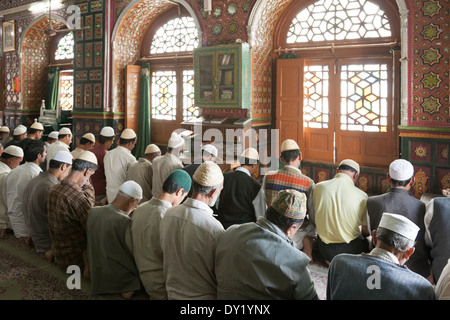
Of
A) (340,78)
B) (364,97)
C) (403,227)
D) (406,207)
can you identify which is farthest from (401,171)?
(340,78)

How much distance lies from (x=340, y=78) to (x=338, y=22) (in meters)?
0.88

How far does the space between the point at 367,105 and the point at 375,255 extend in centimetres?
503

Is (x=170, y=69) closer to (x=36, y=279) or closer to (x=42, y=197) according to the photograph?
(x=42, y=197)

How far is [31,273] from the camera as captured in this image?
3.54 meters

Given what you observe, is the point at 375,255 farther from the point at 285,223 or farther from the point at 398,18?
the point at 398,18

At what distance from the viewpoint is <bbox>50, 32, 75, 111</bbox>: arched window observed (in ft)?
35.3

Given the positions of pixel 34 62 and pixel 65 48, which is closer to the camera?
pixel 65 48

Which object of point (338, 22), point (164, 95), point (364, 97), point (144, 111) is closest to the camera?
point (364, 97)

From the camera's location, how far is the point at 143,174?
4.75 metres

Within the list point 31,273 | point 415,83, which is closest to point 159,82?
point 415,83

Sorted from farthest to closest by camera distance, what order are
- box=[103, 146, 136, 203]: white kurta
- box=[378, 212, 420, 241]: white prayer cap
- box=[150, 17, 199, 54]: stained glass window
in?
box=[150, 17, 199, 54]: stained glass window < box=[103, 146, 136, 203]: white kurta < box=[378, 212, 420, 241]: white prayer cap

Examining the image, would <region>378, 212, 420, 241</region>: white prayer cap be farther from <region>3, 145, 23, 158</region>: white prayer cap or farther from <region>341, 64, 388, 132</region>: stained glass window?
<region>341, 64, 388, 132</region>: stained glass window

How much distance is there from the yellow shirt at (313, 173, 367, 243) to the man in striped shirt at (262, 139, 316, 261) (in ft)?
0.61

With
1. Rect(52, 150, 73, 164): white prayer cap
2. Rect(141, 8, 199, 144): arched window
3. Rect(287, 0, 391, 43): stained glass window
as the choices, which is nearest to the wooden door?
Rect(141, 8, 199, 144): arched window
